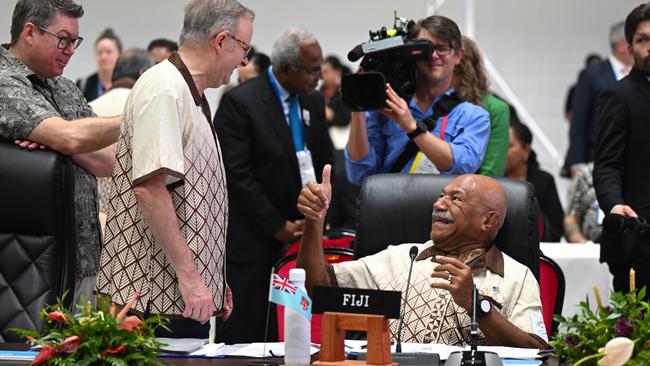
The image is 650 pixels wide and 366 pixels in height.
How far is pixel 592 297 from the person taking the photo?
5.06 m

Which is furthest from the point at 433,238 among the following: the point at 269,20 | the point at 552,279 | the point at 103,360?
the point at 269,20

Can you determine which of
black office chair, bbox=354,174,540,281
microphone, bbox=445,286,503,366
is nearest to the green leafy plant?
microphone, bbox=445,286,503,366

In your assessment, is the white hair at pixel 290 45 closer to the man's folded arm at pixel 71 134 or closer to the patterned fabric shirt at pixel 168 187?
the man's folded arm at pixel 71 134

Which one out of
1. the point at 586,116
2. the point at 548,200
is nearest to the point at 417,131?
the point at 548,200

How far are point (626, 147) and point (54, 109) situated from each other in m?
2.00

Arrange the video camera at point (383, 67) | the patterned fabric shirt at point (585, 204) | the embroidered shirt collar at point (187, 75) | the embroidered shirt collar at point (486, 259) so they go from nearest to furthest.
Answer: the embroidered shirt collar at point (187, 75) → the embroidered shirt collar at point (486, 259) → the video camera at point (383, 67) → the patterned fabric shirt at point (585, 204)

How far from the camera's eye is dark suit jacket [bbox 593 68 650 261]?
4219 millimetres

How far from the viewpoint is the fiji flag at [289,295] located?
2793mm

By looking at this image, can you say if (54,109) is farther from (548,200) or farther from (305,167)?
(548,200)

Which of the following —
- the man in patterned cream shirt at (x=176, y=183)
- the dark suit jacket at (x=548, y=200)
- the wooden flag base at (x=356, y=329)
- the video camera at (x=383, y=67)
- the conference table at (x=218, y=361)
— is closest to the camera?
the wooden flag base at (x=356, y=329)

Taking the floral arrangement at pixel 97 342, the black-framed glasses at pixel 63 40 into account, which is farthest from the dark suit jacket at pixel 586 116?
the floral arrangement at pixel 97 342

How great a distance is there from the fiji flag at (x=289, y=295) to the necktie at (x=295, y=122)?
2.36 m

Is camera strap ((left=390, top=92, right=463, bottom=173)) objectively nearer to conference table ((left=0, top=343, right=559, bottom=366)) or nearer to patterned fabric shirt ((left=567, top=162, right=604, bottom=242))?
conference table ((left=0, top=343, right=559, bottom=366))

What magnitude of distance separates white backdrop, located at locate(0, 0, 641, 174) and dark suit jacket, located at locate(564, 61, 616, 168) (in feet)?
7.31
